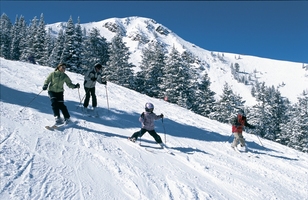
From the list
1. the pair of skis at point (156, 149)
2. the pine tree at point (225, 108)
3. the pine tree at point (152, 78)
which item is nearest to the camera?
the pair of skis at point (156, 149)

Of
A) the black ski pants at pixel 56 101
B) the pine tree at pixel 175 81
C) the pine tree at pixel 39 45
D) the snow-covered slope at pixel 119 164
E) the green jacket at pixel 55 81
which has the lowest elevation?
the snow-covered slope at pixel 119 164

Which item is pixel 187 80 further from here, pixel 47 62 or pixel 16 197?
pixel 16 197

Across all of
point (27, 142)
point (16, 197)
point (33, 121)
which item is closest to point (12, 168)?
point (16, 197)

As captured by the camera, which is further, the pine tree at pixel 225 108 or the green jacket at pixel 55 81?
the pine tree at pixel 225 108

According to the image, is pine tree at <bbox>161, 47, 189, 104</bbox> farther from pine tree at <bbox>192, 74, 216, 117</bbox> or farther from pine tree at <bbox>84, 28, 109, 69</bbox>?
pine tree at <bbox>84, 28, 109, 69</bbox>

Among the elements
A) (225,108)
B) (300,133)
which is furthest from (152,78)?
(300,133)

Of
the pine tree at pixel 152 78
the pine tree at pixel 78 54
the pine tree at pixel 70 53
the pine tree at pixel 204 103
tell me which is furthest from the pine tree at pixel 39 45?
the pine tree at pixel 204 103

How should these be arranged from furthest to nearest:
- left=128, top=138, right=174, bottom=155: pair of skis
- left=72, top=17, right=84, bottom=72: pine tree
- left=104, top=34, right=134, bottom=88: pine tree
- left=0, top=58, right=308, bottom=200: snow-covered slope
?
left=72, top=17, right=84, bottom=72: pine tree < left=104, top=34, right=134, bottom=88: pine tree < left=128, top=138, right=174, bottom=155: pair of skis < left=0, top=58, right=308, bottom=200: snow-covered slope

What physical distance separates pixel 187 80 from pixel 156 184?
31.1m

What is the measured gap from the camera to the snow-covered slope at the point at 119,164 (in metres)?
4.56

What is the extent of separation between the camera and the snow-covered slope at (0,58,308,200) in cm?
456

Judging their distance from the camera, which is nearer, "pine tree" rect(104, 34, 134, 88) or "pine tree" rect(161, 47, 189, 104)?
"pine tree" rect(161, 47, 189, 104)

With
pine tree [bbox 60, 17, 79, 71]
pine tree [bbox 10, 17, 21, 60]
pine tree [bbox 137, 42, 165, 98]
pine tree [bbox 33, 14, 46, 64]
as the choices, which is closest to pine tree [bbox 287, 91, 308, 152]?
pine tree [bbox 137, 42, 165, 98]

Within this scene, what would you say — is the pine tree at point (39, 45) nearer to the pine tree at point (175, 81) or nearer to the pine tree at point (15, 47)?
the pine tree at point (15, 47)
